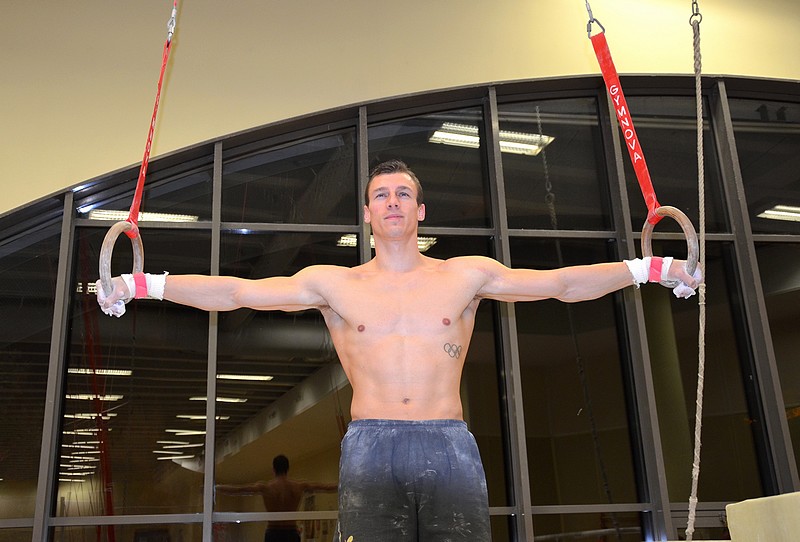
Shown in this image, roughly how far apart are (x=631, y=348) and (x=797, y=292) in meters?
1.29

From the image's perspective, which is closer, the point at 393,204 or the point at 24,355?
the point at 393,204

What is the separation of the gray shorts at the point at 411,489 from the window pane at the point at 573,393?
2.41 metres

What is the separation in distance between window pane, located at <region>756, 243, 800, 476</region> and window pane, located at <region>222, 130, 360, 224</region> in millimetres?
2677

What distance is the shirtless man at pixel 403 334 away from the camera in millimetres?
2541

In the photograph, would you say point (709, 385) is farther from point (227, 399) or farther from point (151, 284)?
point (151, 284)

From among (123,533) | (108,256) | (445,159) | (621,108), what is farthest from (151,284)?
(445,159)

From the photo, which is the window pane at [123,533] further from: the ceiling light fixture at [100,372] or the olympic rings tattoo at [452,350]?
the olympic rings tattoo at [452,350]

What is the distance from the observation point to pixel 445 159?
5.53m

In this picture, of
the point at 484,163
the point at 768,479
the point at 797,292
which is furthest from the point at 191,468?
the point at 797,292

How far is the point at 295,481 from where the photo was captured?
468 cm

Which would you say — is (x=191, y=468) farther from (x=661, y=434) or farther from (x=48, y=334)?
(x=661, y=434)

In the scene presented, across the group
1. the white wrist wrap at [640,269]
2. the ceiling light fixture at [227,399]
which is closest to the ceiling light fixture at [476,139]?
the ceiling light fixture at [227,399]

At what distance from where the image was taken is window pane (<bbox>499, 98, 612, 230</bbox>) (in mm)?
5480

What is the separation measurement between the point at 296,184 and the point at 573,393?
2.12 metres
